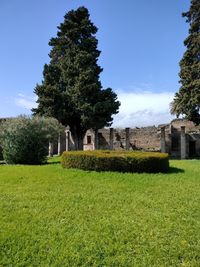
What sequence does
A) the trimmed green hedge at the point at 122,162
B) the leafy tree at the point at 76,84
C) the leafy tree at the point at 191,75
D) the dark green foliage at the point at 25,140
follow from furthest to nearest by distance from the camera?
the leafy tree at the point at 76,84 < the leafy tree at the point at 191,75 < the dark green foliage at the point at 25,140 < the trimmed green hedge at the point at 122,162

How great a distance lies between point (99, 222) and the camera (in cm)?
652

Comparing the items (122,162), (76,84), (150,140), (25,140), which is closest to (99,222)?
(122,162)

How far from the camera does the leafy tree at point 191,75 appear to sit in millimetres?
22031

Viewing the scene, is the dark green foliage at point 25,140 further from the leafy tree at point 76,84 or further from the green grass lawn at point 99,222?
the leafy tree at point 76,84

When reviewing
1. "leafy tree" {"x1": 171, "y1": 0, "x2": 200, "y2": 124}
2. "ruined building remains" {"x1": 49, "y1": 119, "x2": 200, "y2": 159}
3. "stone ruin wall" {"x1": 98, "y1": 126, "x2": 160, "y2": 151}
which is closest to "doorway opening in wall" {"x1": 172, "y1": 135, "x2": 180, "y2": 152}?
"ruined building remains" {"x1": 49, "y1": 119, "x2": 200, "y2": 159}

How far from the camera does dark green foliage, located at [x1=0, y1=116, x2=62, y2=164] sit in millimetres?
16141

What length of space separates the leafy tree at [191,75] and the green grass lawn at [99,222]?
12.6 meters

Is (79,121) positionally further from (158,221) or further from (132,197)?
(158,221)

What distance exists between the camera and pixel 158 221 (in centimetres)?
665

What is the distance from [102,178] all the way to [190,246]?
17.0 feet

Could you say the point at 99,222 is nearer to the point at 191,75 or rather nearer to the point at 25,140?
the point at 25,140

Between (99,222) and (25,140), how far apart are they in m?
10.3

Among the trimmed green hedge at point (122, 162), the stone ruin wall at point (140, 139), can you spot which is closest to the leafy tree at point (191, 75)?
the stone ruin wall at point (140, 139)

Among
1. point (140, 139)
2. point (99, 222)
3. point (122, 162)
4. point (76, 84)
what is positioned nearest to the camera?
point (99, 222)
